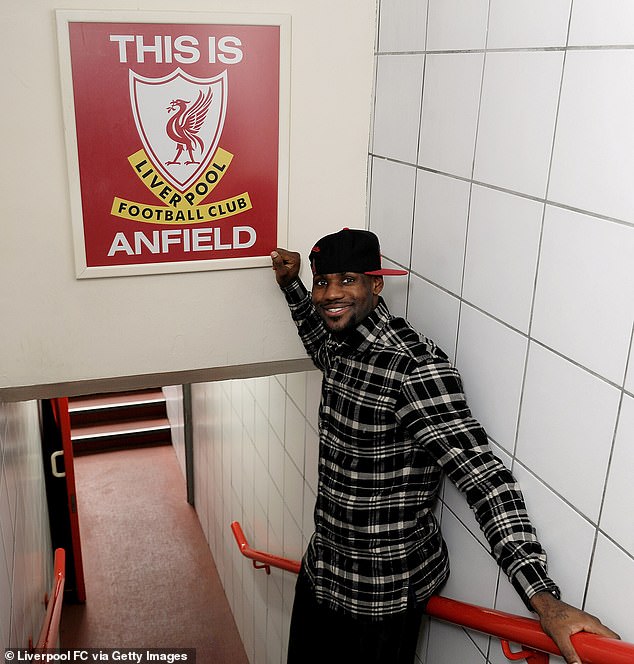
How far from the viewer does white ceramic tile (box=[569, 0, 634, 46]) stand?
1080 millimetres

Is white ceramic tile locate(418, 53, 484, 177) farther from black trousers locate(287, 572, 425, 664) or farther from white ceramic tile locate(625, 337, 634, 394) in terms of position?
black trousers locate(287, 572, 425, 664)

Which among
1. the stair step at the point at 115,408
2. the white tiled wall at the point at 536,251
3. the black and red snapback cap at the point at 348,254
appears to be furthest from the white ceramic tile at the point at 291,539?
the stair step at the point at 115,408

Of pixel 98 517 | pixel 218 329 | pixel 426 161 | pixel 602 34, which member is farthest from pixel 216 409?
pixel 602 34

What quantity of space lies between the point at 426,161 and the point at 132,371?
98 cm

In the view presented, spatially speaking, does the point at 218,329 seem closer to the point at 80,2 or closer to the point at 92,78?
the point at 92,78

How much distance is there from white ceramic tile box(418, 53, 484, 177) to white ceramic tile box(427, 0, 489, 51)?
22 mm

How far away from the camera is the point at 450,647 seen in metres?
1.84

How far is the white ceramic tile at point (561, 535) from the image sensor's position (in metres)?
1.30

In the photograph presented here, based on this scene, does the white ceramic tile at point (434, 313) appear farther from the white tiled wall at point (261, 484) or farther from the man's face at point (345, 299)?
the white tiled wall at point (261, 484)

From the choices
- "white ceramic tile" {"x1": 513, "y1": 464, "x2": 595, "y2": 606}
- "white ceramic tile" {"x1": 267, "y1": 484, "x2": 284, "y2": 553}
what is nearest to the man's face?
"white ceramic tile" {"x1": 513, "y1": 464, "x2": 595, "y2": 606}

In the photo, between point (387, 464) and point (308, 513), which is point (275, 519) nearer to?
point (308, 513)

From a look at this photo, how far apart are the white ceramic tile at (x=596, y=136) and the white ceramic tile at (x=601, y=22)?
19 mm

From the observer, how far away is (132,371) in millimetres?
1999

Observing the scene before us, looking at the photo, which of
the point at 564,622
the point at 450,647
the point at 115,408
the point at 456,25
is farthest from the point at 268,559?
the point at 115,408
